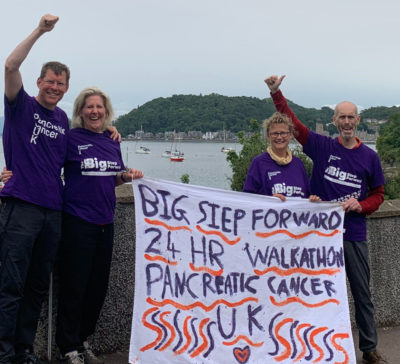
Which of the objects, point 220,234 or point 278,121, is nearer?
point 220,234

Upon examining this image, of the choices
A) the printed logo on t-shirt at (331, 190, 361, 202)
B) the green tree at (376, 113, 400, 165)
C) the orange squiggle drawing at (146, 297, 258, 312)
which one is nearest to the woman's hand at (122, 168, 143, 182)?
the orange squiggle drawing at (146, 297, 258, 312)

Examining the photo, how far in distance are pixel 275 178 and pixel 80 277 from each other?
1.63 m

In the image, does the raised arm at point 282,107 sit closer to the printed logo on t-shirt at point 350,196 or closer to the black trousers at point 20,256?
the printed logo on t-shirt at point 350,196

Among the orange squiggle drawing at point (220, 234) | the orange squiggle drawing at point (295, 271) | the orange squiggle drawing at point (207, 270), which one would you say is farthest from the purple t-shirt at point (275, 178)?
the orange squiggle drawing at point (207, 270)

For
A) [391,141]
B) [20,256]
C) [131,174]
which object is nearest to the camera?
[20,256]

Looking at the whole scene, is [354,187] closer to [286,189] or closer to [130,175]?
[286,189]

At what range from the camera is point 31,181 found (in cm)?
353

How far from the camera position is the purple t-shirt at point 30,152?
350 centimetres

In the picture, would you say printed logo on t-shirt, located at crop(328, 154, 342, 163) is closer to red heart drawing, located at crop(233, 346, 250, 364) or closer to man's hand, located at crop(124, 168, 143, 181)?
man's hand, located at crop(124, 168, 143, 181)

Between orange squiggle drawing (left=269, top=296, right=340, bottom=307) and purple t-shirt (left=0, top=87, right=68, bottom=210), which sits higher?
purple t-shirt (left=0, top=87, right=68, bottom=210)

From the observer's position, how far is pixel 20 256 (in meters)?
3.51

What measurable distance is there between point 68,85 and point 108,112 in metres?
0.40

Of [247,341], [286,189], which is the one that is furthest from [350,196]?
[247,341]

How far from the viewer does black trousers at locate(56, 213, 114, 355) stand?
3.81m
